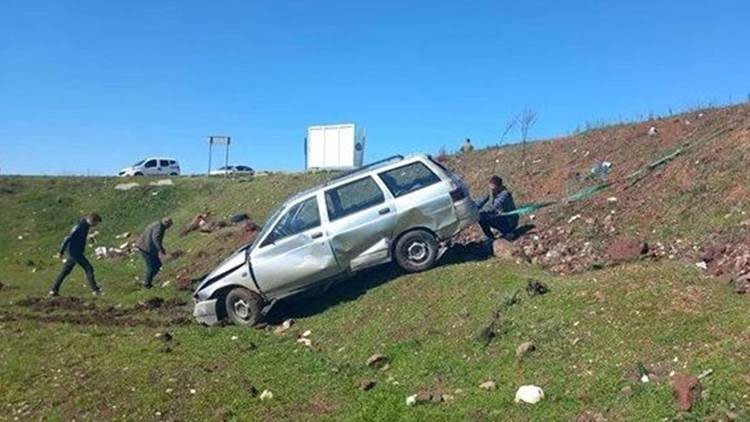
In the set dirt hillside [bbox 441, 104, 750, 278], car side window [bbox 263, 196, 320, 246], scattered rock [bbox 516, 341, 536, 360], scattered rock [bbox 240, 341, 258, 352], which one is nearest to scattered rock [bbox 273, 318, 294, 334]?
scattered rock [bbox 240, 341, 258, 352]

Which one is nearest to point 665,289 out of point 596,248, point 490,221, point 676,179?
point 596,248

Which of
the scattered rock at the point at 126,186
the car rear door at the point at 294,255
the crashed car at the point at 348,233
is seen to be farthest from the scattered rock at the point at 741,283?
the scattered rock at the point at 126,186

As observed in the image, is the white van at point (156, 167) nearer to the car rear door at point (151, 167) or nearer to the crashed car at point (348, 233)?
the car rear door at point (151, 167)

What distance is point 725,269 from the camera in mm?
8289

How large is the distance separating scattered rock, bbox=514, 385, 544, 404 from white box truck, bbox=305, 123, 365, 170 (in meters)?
21.6

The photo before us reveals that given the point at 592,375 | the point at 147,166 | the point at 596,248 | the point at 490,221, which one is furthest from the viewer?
the point at 147,166

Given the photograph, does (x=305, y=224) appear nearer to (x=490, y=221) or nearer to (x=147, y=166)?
(x=490, y=221)

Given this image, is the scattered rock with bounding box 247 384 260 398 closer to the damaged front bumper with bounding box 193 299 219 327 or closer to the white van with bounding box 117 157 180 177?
the damaged front bumper with bounding box 193 299 219 327

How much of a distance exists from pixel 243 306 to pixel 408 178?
128 inches

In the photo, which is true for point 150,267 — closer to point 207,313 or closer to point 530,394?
point 207,313

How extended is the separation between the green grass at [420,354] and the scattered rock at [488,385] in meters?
0.06

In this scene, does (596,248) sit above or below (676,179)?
below

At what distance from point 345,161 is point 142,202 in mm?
7839

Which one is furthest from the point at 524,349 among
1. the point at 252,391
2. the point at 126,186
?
the point at 126,186
